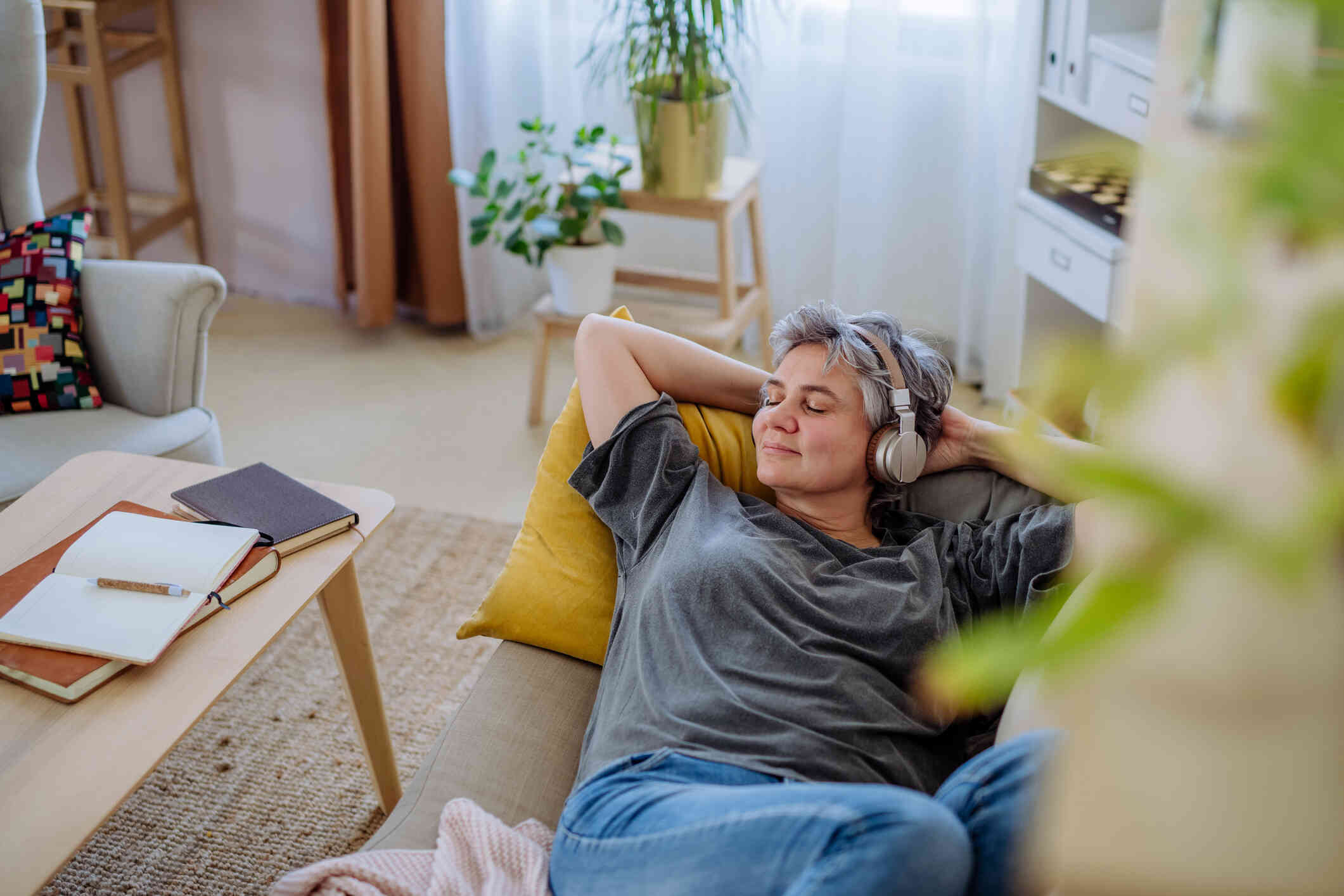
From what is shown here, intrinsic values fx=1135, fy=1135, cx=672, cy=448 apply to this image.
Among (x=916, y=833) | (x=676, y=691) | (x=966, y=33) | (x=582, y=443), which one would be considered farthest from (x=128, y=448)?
(x=966, y=33)

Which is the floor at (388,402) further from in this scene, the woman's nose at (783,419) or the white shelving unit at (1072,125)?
the woman's nose at (783,419)

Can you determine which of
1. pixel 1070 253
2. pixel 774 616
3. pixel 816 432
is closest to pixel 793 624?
pixel 774 616

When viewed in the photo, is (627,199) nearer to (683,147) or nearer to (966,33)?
(683,147)

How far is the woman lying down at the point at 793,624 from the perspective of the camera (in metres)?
0.99

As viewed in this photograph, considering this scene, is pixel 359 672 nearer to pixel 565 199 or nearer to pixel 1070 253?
pixel 565 199

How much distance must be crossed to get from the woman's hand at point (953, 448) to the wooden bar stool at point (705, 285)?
1.06 meters

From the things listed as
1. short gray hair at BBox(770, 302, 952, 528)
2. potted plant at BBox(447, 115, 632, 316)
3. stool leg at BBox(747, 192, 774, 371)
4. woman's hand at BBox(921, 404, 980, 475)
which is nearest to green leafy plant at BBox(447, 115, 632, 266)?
potted plant at BBox(447, 115, 632, 316)

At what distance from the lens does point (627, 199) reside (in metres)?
2.66

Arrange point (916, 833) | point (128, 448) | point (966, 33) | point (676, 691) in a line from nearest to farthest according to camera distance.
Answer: point (916, 833), point (676, 691), point (128, 448), point (966, 33)

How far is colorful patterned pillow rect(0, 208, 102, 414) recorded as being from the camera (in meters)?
1.98

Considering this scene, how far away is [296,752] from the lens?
1864 mm

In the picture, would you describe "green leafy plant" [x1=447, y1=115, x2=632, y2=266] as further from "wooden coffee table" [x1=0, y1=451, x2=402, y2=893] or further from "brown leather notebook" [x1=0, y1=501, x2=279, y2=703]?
"brown leather notebook" [x1=0, y1=501, x2=279, y2=703]

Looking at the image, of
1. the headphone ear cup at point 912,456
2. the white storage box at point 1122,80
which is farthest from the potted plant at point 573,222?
the headphone ear cup at point 912,456

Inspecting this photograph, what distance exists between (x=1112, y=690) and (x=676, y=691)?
0.87 m
